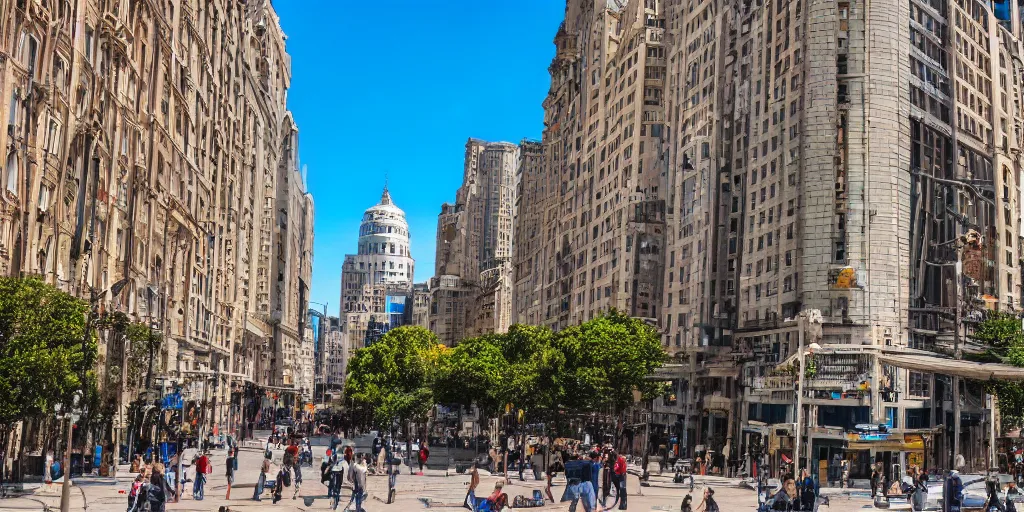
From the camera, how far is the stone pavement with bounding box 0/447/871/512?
42.2 metres

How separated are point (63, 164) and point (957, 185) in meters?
66.9

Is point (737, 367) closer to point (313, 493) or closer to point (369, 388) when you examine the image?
point (369, 388)

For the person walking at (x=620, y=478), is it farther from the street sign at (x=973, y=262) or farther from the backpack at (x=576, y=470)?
the street sign at (x=973, y=262)

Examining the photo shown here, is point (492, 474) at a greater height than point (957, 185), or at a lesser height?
lesser

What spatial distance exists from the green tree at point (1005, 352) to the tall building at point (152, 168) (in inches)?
2134

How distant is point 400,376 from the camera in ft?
305

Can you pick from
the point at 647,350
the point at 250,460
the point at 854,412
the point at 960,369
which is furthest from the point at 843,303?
the point at 250,460

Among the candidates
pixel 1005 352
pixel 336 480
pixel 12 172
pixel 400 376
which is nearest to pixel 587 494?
pixel 336 480

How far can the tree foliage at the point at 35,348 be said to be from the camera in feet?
133

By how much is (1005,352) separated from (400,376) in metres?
45.2

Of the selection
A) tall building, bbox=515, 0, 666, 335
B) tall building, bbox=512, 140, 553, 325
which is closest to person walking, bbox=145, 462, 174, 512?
tall building, bbox=515, 0, 666, 335

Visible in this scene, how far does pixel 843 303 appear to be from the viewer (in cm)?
8481

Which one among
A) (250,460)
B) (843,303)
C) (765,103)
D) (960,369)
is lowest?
(250,460)

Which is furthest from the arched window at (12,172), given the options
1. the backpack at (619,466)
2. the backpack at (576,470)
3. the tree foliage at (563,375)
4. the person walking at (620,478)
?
the tree foliage at (563,375)
